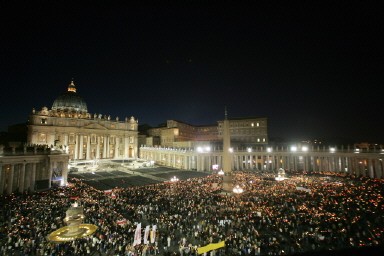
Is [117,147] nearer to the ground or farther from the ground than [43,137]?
nearer to the ground

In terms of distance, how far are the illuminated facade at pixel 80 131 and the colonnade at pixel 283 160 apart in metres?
20.6

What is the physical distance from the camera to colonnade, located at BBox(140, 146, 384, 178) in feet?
152

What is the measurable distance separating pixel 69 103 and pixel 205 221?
8045 centimetres

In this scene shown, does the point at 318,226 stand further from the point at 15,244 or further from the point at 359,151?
the point at 359,151

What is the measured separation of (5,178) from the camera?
105ft

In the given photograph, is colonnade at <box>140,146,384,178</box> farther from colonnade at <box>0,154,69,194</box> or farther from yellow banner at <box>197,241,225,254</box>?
yellow banner at <box>197,241,225,254</box>

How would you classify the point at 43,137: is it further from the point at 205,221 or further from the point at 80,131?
the point at 205,221

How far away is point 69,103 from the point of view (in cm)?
8081

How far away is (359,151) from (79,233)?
186 feet

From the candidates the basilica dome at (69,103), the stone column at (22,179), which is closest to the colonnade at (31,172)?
the stone column at (22,179)

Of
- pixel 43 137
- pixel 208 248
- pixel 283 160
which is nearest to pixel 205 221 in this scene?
pixel 208 248

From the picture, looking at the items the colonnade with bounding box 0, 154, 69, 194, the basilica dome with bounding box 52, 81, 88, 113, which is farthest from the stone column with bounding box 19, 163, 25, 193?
the basilica dome with bounding box 52, 81, 88, 113

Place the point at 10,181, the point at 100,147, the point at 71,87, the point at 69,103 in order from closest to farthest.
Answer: the point at 10,181 < the point at 100,147 < the point at 69,103 < the point at 71,87

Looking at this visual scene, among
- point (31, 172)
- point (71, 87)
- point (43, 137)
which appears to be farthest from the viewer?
point (71, 87)
